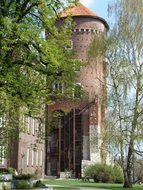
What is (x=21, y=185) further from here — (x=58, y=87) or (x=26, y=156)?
(x=26, y=156)

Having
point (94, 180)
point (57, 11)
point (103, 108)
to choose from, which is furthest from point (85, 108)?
point (57, 11)

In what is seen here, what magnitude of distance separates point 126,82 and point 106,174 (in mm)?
16360

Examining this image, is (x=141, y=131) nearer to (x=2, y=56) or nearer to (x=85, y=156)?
(x=2, y=56)

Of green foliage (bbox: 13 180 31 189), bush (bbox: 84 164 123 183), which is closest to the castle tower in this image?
bush (bbox: 84 164 123 183)

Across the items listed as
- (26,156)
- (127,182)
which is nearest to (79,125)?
(26,156)

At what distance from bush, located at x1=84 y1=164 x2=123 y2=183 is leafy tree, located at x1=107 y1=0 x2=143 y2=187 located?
927 cm

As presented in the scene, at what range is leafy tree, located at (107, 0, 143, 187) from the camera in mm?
41500

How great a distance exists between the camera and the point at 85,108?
75.1 metres

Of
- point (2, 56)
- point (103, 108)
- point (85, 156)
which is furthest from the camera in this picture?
point (85, 156)

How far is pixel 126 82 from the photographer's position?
1702 inches

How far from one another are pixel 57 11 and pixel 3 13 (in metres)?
3.02

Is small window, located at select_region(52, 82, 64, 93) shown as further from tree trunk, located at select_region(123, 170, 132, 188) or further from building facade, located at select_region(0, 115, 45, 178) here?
tree trunk, located at select_region(123, 170, 132, 188)

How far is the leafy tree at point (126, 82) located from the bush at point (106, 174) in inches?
365

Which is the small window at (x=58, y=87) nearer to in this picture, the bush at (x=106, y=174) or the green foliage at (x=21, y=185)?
the green foliage at (x=21, y=185)
